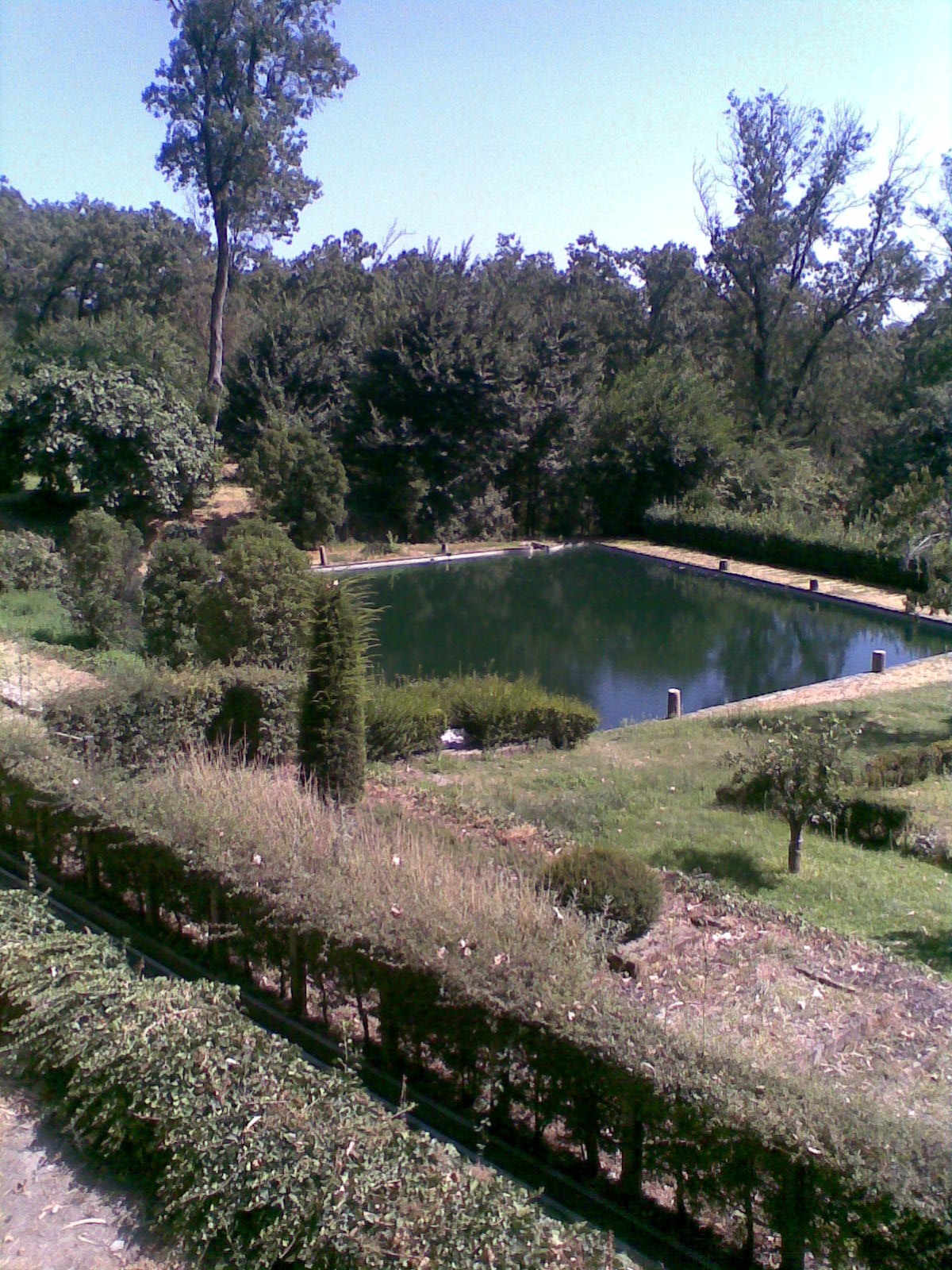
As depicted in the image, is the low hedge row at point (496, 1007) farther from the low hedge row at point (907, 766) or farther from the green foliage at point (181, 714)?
the low hedge row at point (907, 766)

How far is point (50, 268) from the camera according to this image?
128ft

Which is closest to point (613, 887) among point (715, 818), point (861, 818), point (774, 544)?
point (715, 818)

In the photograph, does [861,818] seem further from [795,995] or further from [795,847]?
[795,995]

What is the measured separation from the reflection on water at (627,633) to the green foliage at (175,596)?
3979 millimetres

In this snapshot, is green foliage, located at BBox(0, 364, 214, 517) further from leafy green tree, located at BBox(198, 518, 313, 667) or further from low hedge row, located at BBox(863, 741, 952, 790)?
low hedge row, located at BBox(863, 741, 952, 790)

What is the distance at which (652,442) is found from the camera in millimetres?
35344

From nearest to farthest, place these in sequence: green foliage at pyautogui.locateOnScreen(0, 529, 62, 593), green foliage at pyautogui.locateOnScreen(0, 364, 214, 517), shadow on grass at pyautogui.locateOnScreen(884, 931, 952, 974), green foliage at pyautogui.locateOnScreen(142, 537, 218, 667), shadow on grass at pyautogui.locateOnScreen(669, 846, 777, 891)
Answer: shadow on grass at pyautogui.locateOnScreen(884, 931, 952, 974) < shadow on grass at pyautogui.locateOnScreen(669, 846, 777, 891) < green foliage at pyautogui.locateOnScreen(142, 537, 218, 667) < green foliage at pyautogui.locateOnScreen(0, 529, 62, 593) < green foliage at pyautogui.locateOnScreen(0, 364, 214, 517)

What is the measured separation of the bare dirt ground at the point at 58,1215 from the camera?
134 inches

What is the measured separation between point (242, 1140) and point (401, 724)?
347 inches

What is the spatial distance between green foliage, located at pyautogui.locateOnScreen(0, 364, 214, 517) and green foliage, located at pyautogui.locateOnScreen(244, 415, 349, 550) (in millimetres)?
2100

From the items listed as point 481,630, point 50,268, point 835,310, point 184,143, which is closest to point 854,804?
point 481,630

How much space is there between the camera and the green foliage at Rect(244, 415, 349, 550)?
28219mm

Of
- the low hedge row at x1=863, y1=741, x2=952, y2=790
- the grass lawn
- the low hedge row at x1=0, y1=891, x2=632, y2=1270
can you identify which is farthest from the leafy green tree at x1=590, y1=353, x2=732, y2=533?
the low hedge row at x1=0, y1=891, x2=632, y2=1270

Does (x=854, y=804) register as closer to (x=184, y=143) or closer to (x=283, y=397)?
(x=283, y=397)
